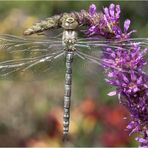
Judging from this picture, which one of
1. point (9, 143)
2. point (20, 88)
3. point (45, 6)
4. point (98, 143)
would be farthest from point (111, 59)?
point (45, 6)

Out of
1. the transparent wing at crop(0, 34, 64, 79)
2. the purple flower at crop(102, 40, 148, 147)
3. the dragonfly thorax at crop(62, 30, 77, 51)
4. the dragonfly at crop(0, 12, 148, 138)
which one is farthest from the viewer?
the transparent wing at crop(0, 34, 64, 79)

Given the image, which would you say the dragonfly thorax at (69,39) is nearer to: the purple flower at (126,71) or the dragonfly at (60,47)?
the dragonfly at (60,47)

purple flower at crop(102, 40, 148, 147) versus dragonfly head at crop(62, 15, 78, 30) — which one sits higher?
dragonfly head at crop(62, 15, 78, 30)

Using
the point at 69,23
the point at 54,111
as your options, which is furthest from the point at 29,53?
the point at 54,111

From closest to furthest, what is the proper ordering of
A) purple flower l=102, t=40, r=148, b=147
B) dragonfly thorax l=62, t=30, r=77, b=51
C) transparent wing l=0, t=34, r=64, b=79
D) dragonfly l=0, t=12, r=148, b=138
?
1. purple flower l=102, t=40, r=148, b=147
2. dragonfly l=0, t=12, r=148, b=138
3. dragonfly thorax l=62, t=30, r=77, b=51
4. transparent wing l=0, t=34, r=64, b=79

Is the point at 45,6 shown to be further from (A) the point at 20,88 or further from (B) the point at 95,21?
(B) the point at 95,21

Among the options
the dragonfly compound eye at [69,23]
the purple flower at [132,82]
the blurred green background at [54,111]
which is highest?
the dragonfly compound eye at [69,23]

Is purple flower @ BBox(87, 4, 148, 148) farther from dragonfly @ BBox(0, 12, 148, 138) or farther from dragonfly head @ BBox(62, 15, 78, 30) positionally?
dragonfly head @ BBox(62, 15, 78, 30)

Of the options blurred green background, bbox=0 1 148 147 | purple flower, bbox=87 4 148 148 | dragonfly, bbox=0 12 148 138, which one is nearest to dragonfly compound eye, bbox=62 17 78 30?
dragonfly, bbox=0 12 148 138

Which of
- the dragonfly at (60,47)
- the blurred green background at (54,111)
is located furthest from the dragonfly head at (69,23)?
the blurred green background at (54,111)
